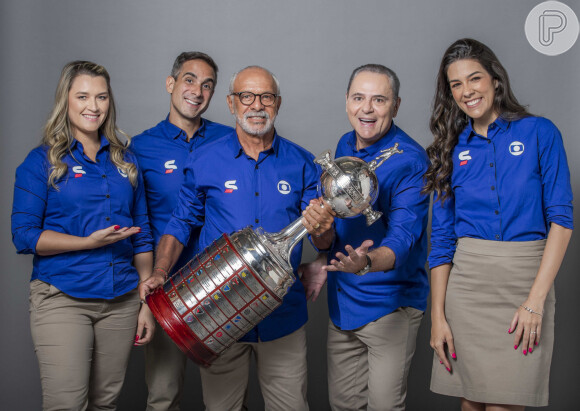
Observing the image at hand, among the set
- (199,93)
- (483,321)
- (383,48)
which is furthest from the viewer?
(383,48)

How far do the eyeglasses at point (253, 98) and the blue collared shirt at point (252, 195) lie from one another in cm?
19

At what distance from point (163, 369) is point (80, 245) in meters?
1.05

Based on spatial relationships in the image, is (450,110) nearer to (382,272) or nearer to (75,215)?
(382,272)

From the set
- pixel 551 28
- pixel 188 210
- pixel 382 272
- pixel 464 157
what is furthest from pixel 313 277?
pixel 551 28

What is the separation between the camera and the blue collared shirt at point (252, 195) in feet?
9.16

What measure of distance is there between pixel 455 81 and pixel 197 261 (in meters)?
1.31

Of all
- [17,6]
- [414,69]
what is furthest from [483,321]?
[17,6]

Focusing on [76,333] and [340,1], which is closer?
[76,333]

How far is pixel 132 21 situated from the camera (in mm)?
4234

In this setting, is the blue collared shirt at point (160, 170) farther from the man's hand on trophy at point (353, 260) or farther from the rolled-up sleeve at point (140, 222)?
the man's hand on trophy at point (353, 260)

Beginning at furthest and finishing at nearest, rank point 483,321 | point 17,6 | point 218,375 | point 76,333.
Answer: point 17,6
point 218,375
point 76,333
point 483,321

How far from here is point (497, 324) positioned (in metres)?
2.46

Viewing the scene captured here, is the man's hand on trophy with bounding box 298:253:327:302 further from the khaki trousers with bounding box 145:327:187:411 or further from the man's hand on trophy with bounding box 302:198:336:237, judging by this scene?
the khaki trousers with bounding box 145:327:187:411

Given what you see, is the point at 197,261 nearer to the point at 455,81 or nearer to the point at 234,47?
the point at 455,81
